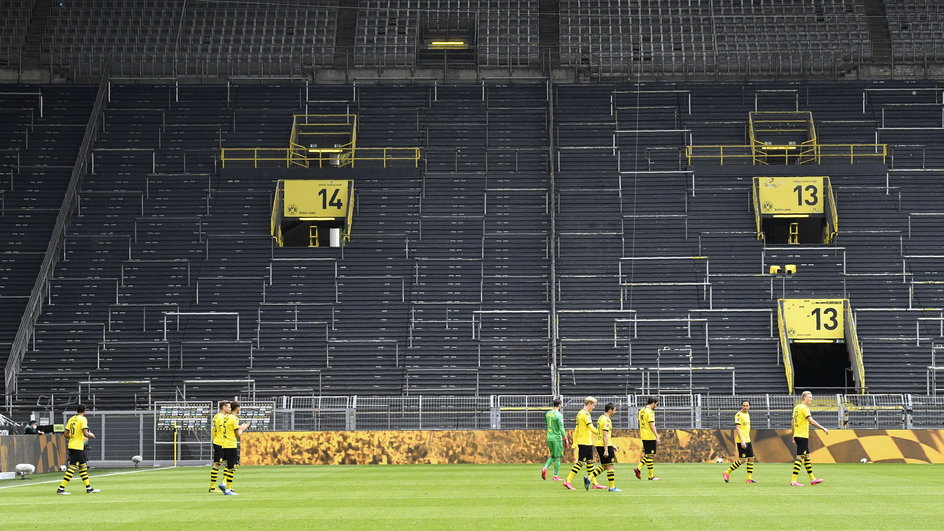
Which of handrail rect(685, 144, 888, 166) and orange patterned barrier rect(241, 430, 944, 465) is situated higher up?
handrail rect(685, 144, 888, 166)

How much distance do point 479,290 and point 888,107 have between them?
18405 millimetres

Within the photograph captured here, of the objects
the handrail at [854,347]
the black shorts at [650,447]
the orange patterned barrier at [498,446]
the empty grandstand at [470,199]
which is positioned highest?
the empty grandstand at [470,199]

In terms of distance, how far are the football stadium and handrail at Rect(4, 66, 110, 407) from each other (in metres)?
0.17

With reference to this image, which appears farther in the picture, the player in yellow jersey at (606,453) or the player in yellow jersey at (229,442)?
the player in yellow jersey at (229,442)

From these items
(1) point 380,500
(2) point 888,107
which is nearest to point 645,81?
(2) point 888,107

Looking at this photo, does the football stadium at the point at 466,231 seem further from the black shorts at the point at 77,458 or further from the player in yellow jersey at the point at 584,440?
the player in yellow jersey at the point at 584,440

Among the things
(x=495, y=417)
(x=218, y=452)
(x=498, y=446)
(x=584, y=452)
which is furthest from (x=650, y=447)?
(x=495, y=417)

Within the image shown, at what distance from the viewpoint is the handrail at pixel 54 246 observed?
139 ft

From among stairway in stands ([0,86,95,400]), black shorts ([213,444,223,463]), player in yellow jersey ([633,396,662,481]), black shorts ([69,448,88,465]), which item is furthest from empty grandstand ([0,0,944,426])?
black shorts ([213,444,223,463])

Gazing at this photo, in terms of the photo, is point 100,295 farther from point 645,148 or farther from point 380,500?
point 380,500

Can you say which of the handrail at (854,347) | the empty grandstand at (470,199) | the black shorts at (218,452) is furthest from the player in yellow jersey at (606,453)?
the handrail at (854,347)

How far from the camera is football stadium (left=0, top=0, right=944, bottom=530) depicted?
1503 inches

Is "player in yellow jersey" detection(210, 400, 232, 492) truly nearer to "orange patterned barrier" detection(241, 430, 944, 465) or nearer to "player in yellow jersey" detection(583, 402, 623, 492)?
"player in yellow jersey" detection(583, 402, 623, 492)

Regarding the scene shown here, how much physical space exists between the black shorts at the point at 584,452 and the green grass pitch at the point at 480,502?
62cm
